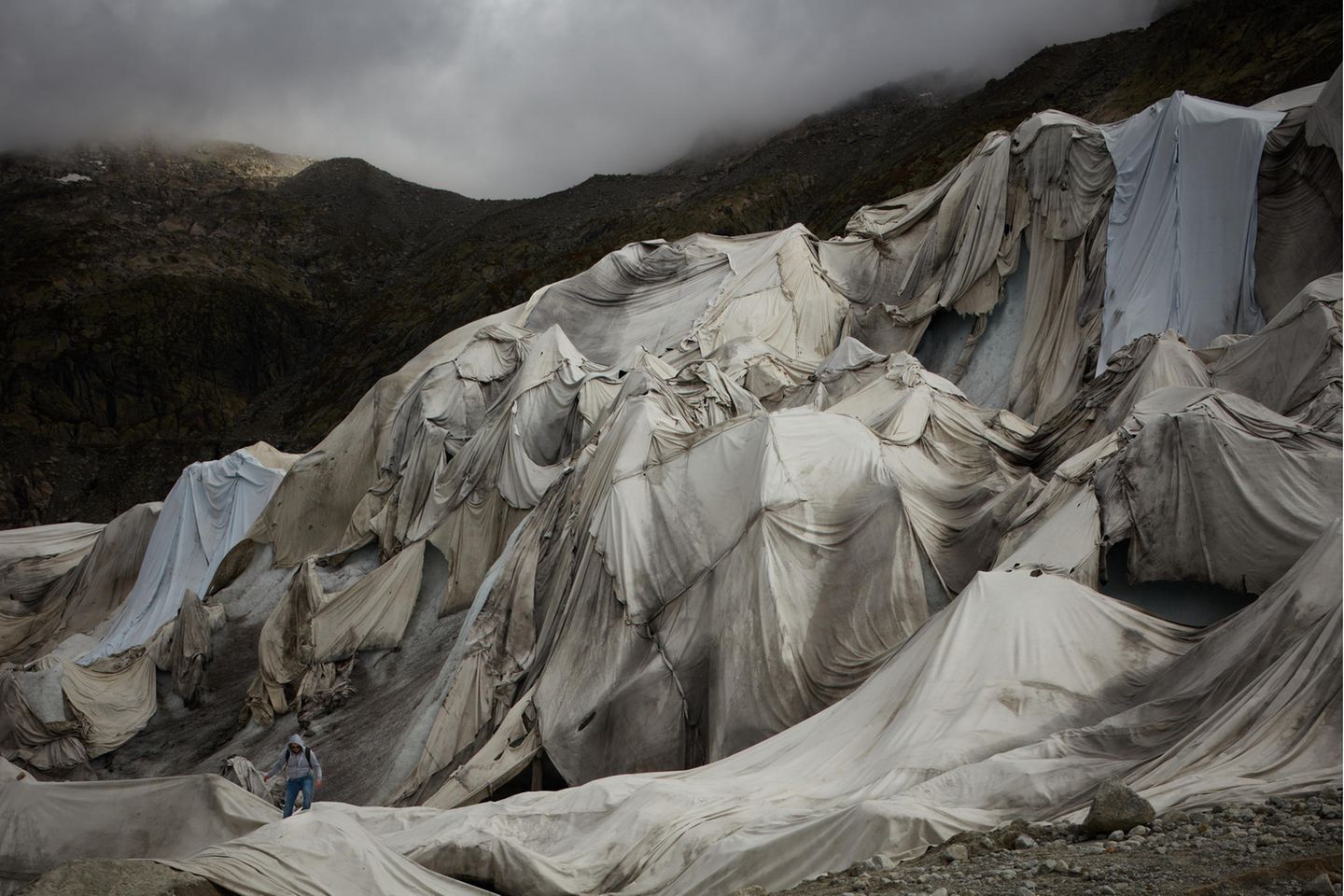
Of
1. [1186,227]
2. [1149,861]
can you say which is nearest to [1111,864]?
[1149,861]

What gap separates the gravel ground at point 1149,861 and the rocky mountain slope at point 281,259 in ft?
121

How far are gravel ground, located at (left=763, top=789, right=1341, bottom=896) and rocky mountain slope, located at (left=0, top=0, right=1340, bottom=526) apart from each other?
121ft

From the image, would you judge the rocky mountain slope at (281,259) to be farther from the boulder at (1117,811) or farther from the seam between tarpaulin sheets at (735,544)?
the boulder at (1117,811)

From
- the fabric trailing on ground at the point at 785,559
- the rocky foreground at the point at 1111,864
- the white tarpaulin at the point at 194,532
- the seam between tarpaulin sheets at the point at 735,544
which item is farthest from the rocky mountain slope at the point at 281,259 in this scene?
the rocky foreground at the point at 1111,864

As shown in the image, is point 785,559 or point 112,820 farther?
point 785,559

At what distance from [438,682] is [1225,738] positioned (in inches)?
437

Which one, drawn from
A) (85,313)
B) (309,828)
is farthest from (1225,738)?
(85,313)

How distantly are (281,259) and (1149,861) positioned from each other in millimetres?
62321

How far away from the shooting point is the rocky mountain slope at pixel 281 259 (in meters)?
Result: 50.5

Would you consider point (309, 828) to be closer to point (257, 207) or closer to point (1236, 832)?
point (1236, 832)

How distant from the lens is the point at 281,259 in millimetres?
64188

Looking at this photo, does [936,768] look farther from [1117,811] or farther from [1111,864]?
[1111,864]

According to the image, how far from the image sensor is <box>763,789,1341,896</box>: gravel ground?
5.52m

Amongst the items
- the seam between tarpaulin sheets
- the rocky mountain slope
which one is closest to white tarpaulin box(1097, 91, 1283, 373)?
the seam between tarpaulin sheets
